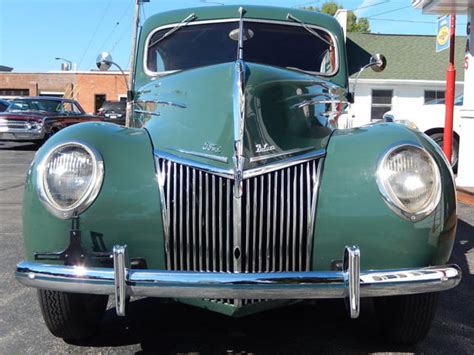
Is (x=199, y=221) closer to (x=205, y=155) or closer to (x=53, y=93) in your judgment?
(x=205, y=155)

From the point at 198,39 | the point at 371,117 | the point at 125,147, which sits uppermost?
the point at 198,39

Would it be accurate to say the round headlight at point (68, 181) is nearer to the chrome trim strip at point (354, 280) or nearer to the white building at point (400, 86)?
the chrome trim strip at point (354, 280)

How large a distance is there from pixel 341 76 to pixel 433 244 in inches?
83.2

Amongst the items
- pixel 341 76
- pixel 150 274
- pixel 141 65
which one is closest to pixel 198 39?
pixel 141 65

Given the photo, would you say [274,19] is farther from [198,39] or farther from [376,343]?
[376,343]

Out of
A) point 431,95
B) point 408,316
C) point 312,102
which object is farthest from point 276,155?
point 431,95

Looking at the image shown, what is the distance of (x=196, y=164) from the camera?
8.61 feet

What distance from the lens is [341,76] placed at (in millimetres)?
4375

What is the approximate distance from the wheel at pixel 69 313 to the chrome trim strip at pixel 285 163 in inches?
45.8

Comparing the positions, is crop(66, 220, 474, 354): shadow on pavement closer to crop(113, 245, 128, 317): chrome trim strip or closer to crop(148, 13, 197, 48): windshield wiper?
crop(113, 245, 128, 317): chrome trim strip

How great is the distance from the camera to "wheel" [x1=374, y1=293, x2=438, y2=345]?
288 centimetres

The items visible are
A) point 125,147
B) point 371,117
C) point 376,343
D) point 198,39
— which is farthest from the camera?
point 371,117

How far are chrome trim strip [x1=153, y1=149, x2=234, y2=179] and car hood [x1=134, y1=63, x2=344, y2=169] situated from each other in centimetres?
3

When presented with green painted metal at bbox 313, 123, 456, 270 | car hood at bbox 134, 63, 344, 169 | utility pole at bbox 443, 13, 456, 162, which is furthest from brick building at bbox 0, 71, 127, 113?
green painted metal at bbox 313, 123, 456, 270
